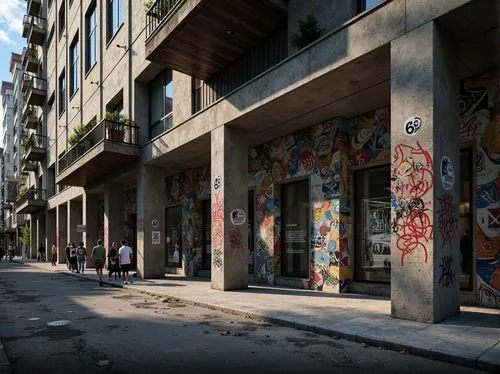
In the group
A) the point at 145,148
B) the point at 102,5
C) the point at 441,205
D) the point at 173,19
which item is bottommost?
the point at 441,205

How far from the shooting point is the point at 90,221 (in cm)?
2623

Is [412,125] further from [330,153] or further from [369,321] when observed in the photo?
[330,153]

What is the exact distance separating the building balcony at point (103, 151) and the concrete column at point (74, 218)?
24.0 ft

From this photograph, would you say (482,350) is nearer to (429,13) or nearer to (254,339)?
(254,339)

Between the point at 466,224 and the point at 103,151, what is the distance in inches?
541

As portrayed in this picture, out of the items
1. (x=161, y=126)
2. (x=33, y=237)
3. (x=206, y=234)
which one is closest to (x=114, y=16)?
(x=161, y=126)

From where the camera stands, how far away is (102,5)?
24172 mm

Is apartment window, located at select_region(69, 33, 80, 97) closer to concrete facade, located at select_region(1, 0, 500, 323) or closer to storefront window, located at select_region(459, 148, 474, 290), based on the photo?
concrete facade, located at select_region(1, 0, 500, 323)

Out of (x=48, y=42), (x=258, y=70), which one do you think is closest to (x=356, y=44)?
(x=258, y=70)

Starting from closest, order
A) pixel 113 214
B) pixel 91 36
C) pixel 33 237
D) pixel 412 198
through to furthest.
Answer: pixel 412 198 < pixel 113 214 < pixel 91 36 < pixel 33 237

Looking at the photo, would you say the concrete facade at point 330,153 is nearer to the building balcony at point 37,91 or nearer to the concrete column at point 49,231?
the concrete column at point 49,231

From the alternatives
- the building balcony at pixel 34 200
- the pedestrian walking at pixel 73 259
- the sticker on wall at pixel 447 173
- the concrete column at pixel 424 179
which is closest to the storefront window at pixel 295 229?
the concrete column at pixel 424 179

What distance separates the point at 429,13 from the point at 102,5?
20733mm

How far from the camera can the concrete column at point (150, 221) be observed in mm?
18672
